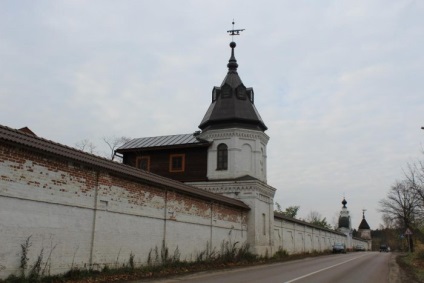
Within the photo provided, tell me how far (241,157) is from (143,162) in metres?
8.23

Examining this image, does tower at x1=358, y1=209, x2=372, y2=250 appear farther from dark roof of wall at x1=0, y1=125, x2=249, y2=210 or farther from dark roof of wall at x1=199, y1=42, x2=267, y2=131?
dark roof of wall at x1=0, y1=125, x2=249, y2=210

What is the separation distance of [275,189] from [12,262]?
2544 centimetres

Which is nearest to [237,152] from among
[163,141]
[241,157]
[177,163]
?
[241,157]

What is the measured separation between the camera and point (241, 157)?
3266cm

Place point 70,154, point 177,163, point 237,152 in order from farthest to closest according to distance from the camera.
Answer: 1. point 177,163
2. point 237,152
3. point 70,154

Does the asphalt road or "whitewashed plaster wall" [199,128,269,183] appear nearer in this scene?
the asphalt road

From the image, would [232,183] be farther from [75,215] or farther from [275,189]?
[75,215]

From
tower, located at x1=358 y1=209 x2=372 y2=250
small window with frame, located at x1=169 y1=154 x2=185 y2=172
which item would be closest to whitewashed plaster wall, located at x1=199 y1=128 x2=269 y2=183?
small window with frame, located at x1=169 y1=154 x2=185 y2=172

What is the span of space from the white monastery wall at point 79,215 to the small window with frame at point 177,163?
480 inches

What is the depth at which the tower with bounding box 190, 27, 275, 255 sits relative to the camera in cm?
3119

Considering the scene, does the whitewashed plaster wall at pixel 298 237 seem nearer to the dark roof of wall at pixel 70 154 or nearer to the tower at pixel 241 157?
the tower at pixel 241 157

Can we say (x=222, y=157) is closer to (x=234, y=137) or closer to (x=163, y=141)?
(x=234, y=137)

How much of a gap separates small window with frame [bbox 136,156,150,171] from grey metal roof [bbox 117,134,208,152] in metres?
0.97

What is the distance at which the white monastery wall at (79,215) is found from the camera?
11719 millimetres
